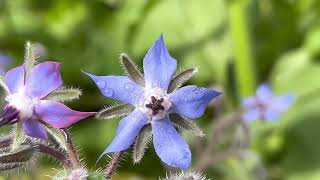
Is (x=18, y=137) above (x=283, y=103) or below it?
below

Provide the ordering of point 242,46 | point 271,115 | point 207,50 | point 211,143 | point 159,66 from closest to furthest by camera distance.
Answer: point 159,66 < point 211,143 < point 271,115 < point 242,46 < point 207,50

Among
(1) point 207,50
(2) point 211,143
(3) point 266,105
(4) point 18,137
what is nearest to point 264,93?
(3) point 266,105

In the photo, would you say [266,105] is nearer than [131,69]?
No

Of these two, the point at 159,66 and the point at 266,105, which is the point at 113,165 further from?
the point at 266,105

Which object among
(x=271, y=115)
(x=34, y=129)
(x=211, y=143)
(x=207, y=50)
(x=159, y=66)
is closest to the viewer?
(x=34, y=129)

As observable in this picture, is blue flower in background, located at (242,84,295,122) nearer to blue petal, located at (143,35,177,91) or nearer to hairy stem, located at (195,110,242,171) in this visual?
hairy stem, located at (195,110,242,171)

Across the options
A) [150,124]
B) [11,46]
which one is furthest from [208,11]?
[150,124]

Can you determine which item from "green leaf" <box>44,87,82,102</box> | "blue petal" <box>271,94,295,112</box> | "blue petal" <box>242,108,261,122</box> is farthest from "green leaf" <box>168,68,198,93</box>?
"blue petal" <box>271,94,295,112</box>
